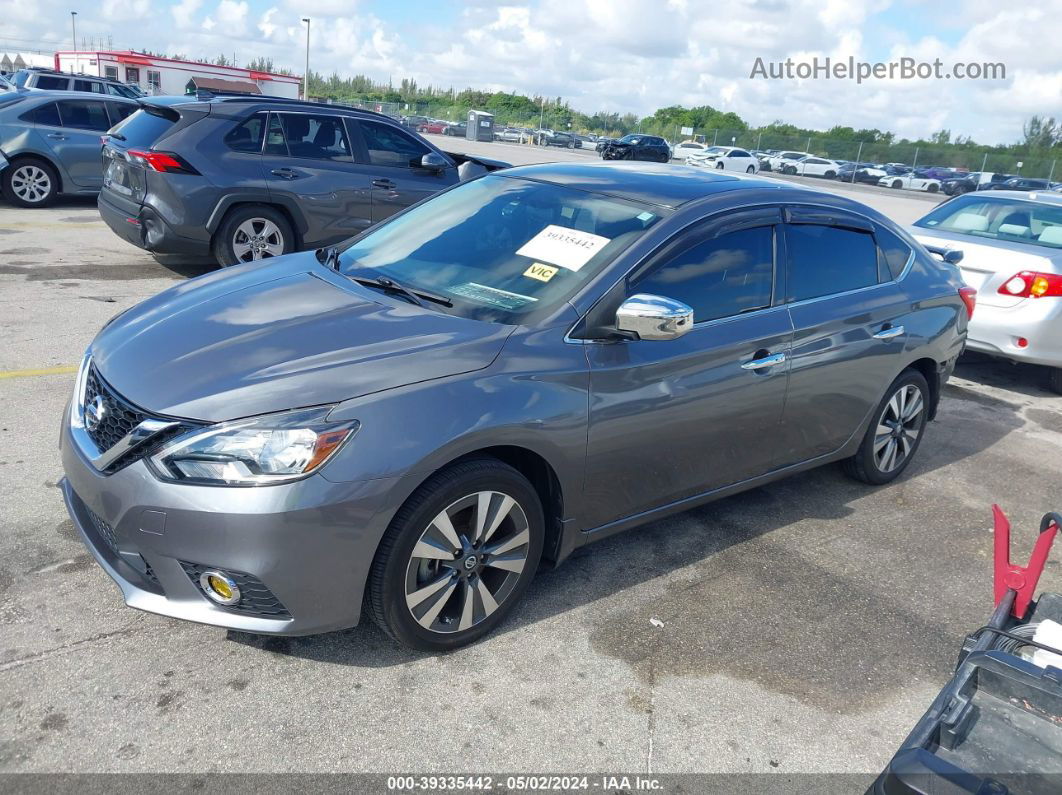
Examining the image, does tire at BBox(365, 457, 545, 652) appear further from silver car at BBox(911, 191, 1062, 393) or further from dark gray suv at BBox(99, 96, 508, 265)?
dark gray suv at BBox(99, 96, 508, 265)

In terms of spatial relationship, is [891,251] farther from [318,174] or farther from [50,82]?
[50,82]

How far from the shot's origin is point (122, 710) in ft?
9.18

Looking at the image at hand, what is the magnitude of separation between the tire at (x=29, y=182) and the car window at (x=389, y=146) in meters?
5.87

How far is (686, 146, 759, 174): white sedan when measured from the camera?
4294 centimetres

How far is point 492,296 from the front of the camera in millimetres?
3547

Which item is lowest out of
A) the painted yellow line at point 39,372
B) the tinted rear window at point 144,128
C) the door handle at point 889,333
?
the painted yellow line at point 39,372

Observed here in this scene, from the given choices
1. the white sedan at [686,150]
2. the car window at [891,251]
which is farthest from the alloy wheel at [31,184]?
Answer: the white sedan at [686,150]

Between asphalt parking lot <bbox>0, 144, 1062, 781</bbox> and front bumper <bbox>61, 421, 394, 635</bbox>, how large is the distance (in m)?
0.30

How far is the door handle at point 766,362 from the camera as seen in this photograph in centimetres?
396

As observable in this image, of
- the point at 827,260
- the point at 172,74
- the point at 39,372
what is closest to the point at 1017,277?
the point at 827,260

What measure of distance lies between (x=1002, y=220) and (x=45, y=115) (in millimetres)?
11496

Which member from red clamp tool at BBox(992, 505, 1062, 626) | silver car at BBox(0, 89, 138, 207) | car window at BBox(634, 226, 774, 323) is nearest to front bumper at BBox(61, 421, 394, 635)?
car window at BBox(634, 226, 774, 323)

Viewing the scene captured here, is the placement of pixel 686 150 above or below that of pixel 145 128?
above

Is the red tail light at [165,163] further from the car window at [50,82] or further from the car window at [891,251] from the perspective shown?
Answer: the car window at [50,82]
